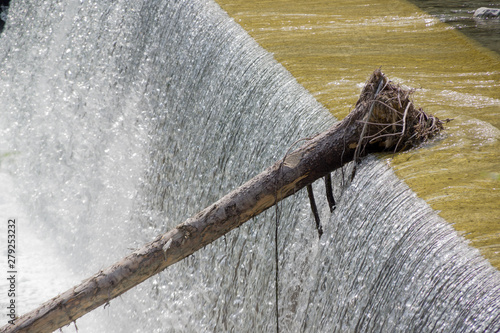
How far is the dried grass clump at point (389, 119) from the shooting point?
7.21 feet

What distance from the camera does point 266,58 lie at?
3307 millimetres

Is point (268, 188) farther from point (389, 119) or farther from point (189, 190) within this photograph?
point (189, 190)

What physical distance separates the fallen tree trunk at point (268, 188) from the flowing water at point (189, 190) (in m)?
0.13

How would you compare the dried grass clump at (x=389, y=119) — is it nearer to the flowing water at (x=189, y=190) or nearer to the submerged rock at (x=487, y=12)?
the flowing water at (x=189, y=190)

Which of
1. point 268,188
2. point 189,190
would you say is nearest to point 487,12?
point 189,190

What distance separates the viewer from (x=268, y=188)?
2213mm

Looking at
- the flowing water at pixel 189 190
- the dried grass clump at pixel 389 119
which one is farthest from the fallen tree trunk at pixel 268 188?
the flowing water at pixel 189 190

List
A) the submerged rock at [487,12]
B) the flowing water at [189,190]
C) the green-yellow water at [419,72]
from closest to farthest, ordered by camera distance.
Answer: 1. the flowing water at [189,190]
2. the green-yellow water at [419,72]
3. the submerged rock at [487,12]

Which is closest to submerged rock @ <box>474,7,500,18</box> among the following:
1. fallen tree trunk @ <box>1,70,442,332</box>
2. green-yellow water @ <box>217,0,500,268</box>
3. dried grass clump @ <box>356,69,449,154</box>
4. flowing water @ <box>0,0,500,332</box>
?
green-yellow water @ <box>217,0,500,268</box>

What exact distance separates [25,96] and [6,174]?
2.52ft

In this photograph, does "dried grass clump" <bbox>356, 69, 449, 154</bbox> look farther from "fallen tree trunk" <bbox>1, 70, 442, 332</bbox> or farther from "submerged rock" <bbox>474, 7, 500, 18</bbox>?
"submerged rock" <bbox>474, 7, 500, 18</bbox>

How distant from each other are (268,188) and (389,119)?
491 mm

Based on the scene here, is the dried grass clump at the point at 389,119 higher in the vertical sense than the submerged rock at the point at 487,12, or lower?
higher

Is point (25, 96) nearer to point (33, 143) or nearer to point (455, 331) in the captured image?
point (33, 143)
